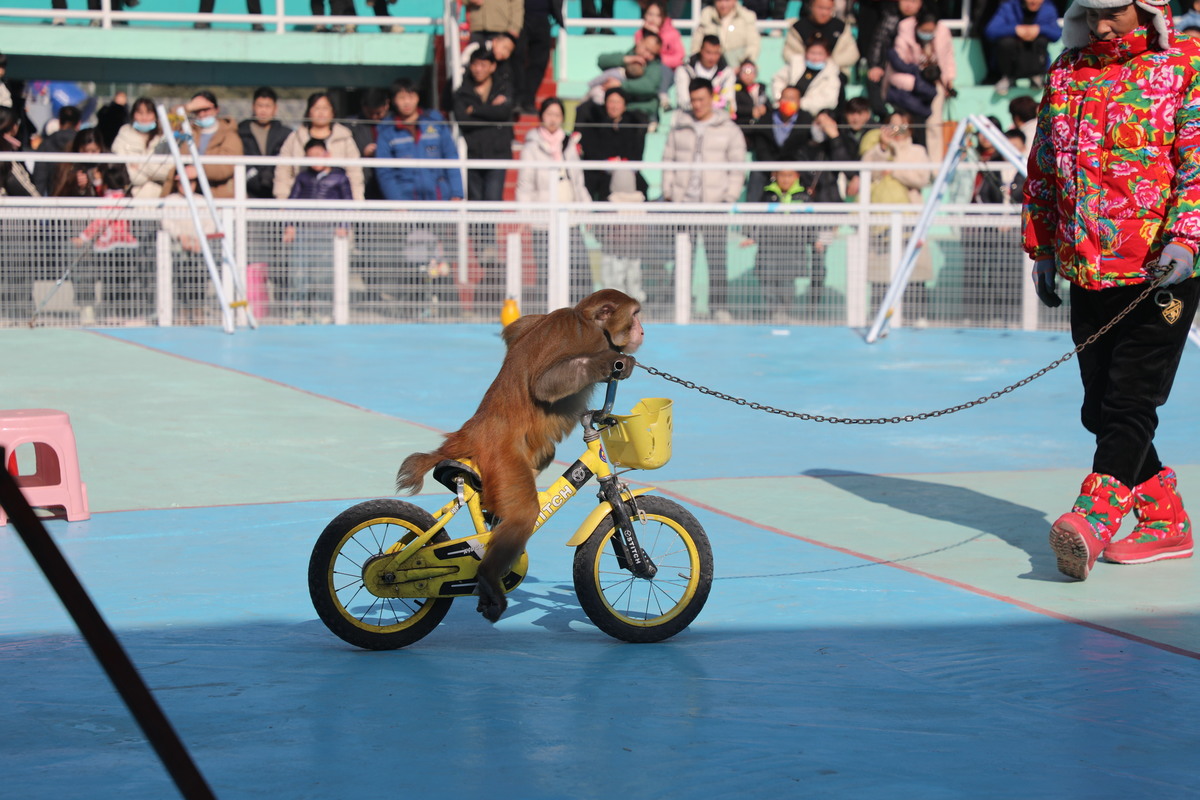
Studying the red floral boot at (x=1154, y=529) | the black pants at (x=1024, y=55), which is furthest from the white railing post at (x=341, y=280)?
the red floral boot at (x=1154, y=529)

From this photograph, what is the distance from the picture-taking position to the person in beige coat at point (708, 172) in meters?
14.6

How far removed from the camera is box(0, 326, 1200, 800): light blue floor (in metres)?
3.40

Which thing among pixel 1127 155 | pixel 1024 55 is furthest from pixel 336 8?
pixel 1127 155

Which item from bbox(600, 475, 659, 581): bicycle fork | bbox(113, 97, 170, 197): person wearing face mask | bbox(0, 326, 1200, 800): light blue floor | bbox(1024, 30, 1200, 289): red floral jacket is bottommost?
bbox(0, 326, 1200, 800): light blue floor

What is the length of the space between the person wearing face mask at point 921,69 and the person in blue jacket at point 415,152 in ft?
16.1

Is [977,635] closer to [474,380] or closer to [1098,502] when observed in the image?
[1098,502]

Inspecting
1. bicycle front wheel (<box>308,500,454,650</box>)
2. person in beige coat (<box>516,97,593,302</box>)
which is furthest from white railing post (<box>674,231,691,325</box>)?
bicycle front wheel (<box>308,500,454,650</box>)

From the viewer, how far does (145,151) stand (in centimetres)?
1468

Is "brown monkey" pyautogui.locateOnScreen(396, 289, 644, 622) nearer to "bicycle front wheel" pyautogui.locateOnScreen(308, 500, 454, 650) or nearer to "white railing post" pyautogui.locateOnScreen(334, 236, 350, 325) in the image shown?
"bicycle front wheel" pyautogui.locateOnScreen(308, 500, 454, 650)

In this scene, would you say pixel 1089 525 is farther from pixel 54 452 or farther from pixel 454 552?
pixel 54 452

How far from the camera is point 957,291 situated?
14.4 m

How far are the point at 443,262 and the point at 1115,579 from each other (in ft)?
32.8

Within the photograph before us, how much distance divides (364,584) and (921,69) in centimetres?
1341

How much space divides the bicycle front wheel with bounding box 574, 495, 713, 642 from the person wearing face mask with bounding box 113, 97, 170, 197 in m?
10.6
